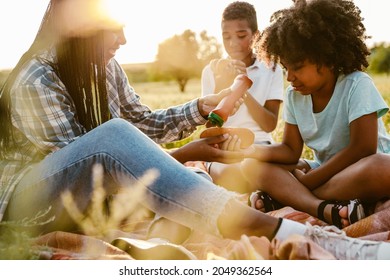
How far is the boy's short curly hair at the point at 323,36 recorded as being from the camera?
238 cm

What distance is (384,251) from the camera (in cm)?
169

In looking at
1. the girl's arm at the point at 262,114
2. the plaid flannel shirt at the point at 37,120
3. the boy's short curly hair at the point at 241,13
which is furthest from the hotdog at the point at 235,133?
the boy's short curly hair at the point at 241,13

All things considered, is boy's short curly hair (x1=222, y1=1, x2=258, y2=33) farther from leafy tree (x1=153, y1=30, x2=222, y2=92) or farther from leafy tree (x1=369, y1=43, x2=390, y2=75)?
leafy tree (x1=153, y1=30, x2=222, y2=92)

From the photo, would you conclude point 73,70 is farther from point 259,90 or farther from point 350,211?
point 259,90

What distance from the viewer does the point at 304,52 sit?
2383 mm

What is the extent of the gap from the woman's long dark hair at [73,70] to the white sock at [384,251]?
113 cm

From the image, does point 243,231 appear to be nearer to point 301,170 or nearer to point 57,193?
point 57,193

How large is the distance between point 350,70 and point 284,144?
1.54 ft

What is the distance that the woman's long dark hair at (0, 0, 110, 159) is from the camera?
1.97m

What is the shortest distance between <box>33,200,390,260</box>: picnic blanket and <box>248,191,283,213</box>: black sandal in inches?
11.3

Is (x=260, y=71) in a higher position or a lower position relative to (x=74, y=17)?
lower

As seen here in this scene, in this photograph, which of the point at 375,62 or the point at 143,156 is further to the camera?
the point at 375,62

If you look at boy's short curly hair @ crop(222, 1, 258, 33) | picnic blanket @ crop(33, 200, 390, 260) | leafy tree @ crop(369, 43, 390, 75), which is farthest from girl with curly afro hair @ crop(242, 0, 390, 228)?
leafy tree @ crop(369, 43, 390, 75)

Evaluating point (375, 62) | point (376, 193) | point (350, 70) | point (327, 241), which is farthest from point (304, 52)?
point (375, 62)
